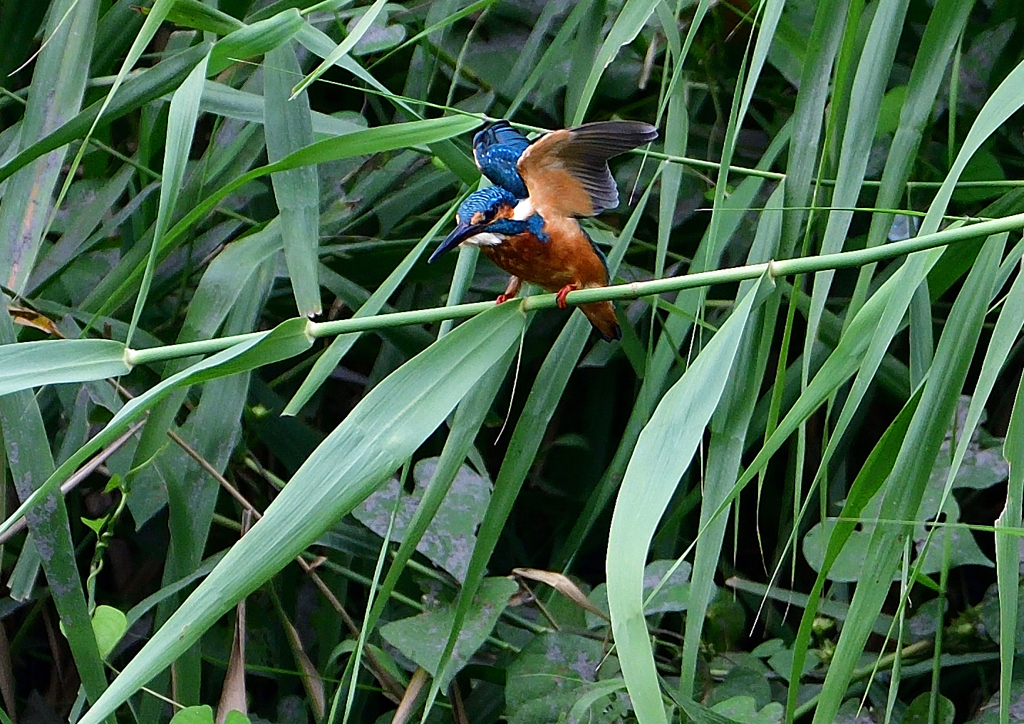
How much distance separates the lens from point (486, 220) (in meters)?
1.01

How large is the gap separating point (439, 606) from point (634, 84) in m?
0.75

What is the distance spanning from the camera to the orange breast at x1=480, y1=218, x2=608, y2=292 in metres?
1.05

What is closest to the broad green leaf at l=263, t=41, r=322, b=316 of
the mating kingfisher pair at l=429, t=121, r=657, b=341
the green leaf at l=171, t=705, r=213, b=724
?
the mating kingfisher pair at l=429, t=121, r=657, b=341

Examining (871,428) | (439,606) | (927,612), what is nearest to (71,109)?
(439,606)

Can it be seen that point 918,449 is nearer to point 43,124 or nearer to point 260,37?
point 260,37

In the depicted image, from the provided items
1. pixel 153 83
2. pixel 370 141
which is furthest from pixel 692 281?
pixel 153 83

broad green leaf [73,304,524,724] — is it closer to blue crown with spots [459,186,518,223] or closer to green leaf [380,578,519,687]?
blue crown with spots [459,186,518,223]

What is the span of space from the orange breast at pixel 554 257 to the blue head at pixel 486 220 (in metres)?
0.02

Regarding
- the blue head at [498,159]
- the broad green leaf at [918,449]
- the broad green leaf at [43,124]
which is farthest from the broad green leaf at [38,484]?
the broad green leaf at [918,449]

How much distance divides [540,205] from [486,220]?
8 centimetres

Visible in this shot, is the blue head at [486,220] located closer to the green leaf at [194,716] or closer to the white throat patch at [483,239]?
the white throat patch at [483,239]

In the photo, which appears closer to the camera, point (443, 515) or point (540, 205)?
point (540, 205)

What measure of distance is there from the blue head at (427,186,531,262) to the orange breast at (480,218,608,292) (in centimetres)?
2

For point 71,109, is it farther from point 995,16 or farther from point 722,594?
point 995,16
